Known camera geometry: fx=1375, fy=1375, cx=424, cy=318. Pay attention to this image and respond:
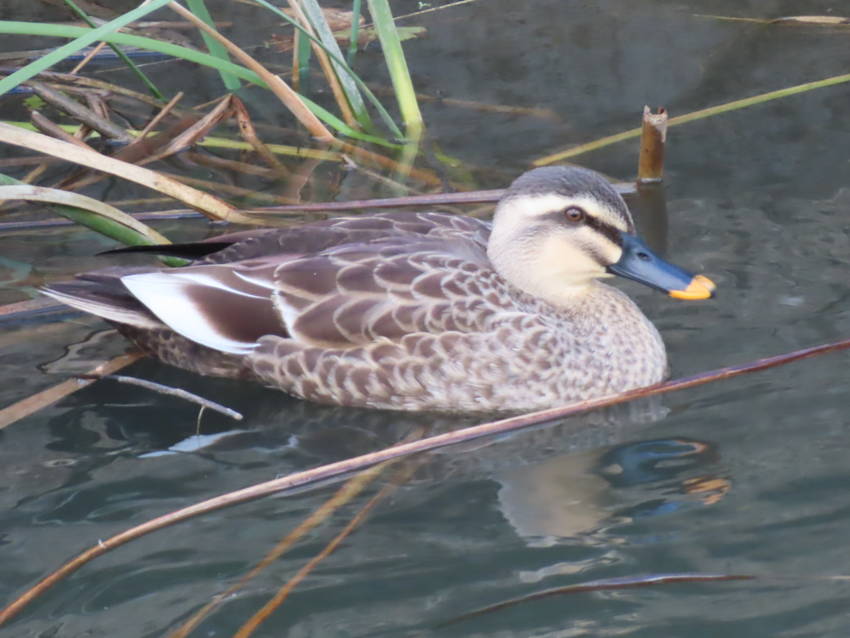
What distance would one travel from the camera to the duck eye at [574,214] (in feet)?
18.4

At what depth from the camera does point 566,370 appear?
5.61 meters

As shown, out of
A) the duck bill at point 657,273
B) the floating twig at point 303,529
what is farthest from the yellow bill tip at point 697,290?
the floating twig at point 303,529

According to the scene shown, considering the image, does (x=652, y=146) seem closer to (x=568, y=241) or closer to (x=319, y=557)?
(x=568, y=241)

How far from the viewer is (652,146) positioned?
714cm

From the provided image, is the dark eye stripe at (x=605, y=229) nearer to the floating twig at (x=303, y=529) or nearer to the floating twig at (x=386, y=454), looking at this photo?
the floating twig at (x=386, y=454)

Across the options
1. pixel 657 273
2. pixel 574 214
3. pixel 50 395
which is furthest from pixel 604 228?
pixel 50 395

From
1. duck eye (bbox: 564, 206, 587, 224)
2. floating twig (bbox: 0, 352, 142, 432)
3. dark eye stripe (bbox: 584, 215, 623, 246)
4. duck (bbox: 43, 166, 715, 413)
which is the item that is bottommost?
floating twig (bbox: 0, 352, 142, 432)

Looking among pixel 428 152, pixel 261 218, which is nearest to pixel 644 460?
pixel 261 218

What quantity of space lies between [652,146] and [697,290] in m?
1.83

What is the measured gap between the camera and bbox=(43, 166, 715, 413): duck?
5574 mm

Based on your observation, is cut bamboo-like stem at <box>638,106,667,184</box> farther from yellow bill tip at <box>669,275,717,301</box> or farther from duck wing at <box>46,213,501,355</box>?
yellow bill tip at <box>669,275,717,301</box>

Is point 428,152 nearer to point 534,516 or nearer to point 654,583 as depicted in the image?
point 534,516

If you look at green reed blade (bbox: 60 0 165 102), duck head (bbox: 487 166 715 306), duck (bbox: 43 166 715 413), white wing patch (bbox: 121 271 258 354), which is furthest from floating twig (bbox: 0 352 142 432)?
duck head (bbox: 487 166 715 306)

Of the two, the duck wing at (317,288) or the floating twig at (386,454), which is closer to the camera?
the floating twig at (386,454)
